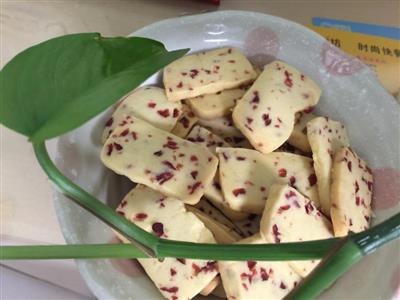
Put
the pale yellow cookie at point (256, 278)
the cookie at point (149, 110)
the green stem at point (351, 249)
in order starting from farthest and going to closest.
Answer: the cookie at point (149, 110), the pale yellow cookie at point (256, 278), the green stem at point (351, 249)

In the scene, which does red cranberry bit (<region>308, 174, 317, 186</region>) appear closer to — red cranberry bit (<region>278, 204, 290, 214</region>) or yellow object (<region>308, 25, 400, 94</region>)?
red cranberry bit (<region>278, 204, 290, 214</region>)

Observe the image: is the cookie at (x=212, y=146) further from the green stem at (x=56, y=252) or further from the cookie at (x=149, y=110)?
the green stem at (x=56, y=252)

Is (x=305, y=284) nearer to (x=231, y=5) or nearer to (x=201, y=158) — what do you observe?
(x=201, y=158)

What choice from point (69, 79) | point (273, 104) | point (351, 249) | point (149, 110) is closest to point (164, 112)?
point (149, 110)

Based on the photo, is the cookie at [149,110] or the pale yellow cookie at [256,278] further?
the cookie at [149,110]

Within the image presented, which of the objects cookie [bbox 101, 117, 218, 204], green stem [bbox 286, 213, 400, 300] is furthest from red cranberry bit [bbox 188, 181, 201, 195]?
green stem [bbox 286, 213, 400, 300]

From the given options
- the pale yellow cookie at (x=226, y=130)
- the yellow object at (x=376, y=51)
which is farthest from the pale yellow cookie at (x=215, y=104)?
the yellow object at (x=376, y=51)

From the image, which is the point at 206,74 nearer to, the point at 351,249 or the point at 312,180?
the point at 312,180
